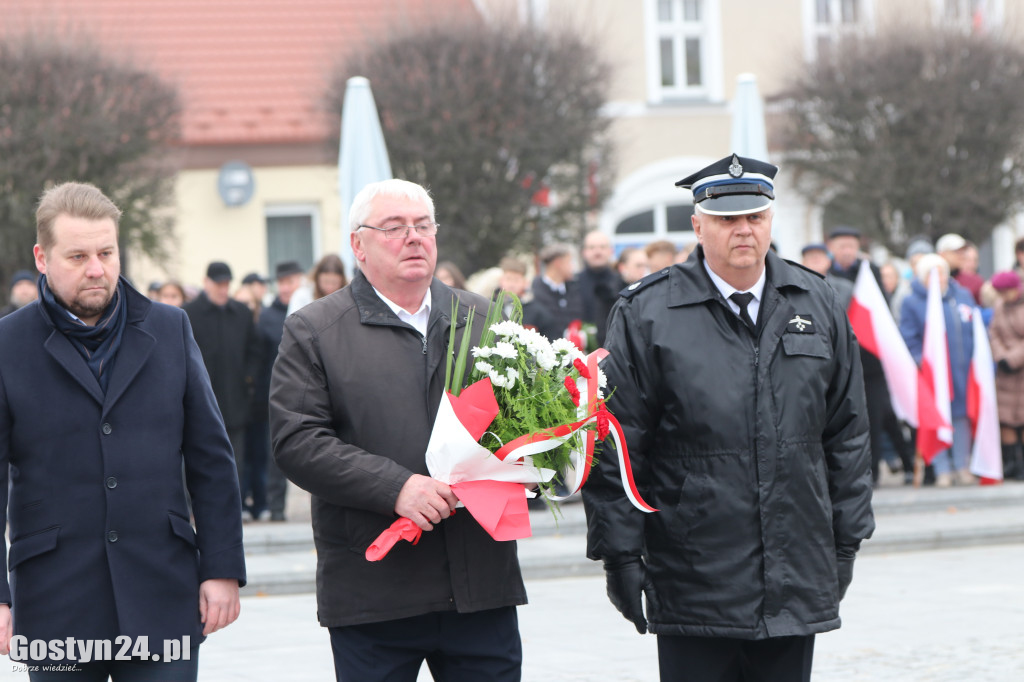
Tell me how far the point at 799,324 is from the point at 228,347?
27.0 feet

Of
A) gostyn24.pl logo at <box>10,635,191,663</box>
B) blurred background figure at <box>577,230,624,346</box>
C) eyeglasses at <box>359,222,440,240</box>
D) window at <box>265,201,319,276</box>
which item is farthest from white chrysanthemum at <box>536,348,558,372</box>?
window at <box>265,201,319,276</box>

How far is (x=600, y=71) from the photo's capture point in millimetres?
20016

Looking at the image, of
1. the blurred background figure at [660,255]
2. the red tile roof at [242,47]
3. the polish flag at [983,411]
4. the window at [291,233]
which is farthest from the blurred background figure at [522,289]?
the window at [291,233]

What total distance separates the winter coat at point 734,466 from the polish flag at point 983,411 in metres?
9.61

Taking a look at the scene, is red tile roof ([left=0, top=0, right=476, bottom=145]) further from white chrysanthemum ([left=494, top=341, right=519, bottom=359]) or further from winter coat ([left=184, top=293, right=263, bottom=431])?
white chrysanthemum ([left=494, top=341, right=519, bottom=359])

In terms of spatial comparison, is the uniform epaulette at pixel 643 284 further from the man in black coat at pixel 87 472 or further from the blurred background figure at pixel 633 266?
the blurred background figure at pixel 633 266

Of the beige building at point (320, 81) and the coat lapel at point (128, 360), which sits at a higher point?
the beige building at point (320, 81)

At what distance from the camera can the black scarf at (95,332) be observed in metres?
4.17

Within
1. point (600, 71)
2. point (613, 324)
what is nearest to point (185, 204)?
point (600, 71)

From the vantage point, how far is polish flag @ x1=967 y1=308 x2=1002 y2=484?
1366 cm

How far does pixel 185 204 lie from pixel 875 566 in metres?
15.9

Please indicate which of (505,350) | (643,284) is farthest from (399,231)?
(643,284)

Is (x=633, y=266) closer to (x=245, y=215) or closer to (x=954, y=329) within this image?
(x=954, y=329)

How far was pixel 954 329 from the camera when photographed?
1380cm
